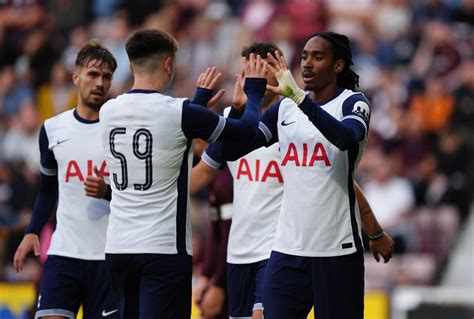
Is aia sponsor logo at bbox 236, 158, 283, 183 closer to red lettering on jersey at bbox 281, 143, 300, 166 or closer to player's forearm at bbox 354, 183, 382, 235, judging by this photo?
player's forearm at bbox 354, 183, 382, 235

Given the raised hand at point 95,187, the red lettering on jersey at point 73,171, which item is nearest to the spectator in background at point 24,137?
the red lettering on jersey at point 73,171

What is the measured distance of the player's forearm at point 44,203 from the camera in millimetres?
8977

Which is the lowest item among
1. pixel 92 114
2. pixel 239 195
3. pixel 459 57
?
pixel 239 195

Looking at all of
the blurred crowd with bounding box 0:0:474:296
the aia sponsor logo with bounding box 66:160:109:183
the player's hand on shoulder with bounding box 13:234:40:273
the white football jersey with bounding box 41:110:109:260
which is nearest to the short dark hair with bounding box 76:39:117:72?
the white football jersey with bounding box 41:110:109:260

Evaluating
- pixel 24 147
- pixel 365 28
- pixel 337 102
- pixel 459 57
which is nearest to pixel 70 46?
pixel 24 147

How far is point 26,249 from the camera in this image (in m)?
8.87

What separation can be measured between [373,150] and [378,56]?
1.87 metres

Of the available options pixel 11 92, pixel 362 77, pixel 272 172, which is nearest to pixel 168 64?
pixel 272 172

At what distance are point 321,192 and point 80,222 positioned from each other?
2.02 metres

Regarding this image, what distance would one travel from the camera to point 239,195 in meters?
8.95

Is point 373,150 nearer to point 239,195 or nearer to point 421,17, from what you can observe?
point 421,17

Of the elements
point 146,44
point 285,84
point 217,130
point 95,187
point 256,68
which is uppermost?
point 146,44

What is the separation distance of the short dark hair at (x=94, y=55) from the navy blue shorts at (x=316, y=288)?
226cm

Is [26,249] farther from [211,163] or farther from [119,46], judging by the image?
[119,46]
